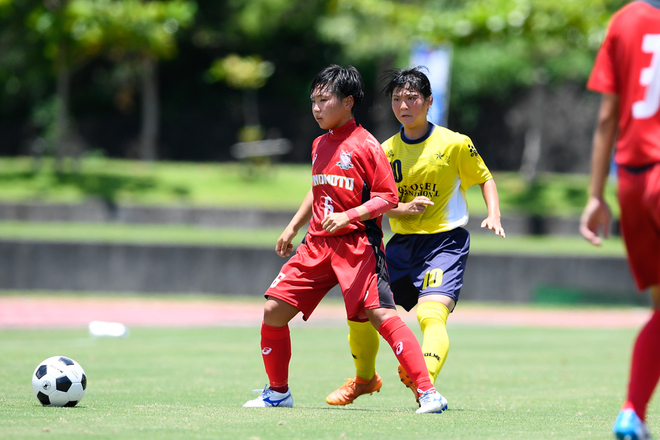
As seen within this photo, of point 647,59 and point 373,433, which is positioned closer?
point 647,59

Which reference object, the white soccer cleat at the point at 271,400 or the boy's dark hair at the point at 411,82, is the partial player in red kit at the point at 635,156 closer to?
the boy's dark hair at the point at 411,82

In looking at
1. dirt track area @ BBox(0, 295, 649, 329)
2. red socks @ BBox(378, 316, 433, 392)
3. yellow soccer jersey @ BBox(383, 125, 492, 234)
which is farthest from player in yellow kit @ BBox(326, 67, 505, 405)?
dirt track area @ BBox(0, 295, 649, 329)

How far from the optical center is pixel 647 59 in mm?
3666

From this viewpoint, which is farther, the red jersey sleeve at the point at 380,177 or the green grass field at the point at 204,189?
the green grass field at the point at 204,189

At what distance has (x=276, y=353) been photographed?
5.54 meters

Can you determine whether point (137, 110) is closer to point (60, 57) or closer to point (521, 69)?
point (60, 57)

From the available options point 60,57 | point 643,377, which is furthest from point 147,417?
point 60,57

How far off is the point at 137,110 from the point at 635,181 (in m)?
33.0

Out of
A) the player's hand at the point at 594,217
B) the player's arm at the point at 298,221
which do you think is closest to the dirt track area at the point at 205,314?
the player's arm at the point at 298,221

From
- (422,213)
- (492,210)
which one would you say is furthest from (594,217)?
(422,213)

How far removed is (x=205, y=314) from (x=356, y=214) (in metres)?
11.2

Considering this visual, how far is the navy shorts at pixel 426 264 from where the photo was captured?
228 inches

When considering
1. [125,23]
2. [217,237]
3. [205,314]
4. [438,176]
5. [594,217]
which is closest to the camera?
[594,217]

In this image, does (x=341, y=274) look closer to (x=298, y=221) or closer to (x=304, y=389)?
(x=298, y=221)
